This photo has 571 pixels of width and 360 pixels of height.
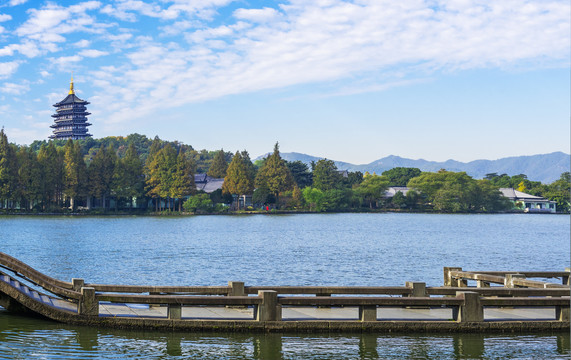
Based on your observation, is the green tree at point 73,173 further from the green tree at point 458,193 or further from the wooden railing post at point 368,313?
the wooden railing post at point 368,313

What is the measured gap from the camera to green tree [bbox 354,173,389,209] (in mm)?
178750

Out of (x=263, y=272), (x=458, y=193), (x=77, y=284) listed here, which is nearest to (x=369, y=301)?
(x=77, y=284)

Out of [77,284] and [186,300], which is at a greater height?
[77,284]

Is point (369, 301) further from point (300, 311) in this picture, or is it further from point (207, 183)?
point (207, 183)

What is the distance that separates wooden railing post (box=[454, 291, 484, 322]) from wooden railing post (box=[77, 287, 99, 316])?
8.88 metres

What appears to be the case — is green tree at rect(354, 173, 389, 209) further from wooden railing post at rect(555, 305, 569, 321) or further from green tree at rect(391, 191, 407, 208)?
wooden railing post at rect(555, 305, 569, 321)

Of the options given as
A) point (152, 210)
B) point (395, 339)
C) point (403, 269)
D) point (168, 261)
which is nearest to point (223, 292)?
point (395, 339)

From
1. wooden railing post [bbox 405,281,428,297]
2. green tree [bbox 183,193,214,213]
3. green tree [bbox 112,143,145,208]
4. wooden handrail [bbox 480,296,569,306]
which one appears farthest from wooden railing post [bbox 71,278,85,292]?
green tree [bbox 183,193,214,213]

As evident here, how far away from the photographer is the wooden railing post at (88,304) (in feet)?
52.6

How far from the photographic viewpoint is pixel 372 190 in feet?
586

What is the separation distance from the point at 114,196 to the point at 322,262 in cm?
10031

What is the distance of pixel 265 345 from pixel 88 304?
451 centimetres

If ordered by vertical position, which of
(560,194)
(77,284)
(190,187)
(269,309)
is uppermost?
(190,187)

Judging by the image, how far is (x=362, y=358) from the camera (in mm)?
14555
